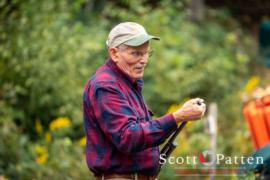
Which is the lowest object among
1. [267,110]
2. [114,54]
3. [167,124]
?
[267,110]

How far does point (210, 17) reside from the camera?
67.4 ft

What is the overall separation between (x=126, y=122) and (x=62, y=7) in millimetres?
5892

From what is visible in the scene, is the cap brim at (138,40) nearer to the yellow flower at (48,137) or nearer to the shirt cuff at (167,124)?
the shirt cuff at (167,124)

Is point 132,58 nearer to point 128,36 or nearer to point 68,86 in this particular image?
point 128,36

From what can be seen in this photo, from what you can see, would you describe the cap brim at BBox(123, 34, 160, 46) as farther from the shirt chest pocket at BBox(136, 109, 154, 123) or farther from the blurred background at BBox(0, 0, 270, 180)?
the blurred background at BBox(0, 0, 270, 180)

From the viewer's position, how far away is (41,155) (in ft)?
32.8

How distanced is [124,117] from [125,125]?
49mm

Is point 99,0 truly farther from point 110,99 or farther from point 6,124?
point 110,99

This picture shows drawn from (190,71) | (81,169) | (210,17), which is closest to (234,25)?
(210,17)

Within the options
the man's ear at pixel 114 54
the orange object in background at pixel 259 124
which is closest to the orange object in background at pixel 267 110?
the orange object in background at pixel 259 124

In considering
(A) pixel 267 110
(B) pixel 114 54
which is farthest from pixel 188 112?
(A) pixel 267 110

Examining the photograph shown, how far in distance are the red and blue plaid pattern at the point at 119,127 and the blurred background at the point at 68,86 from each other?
3.67 metres

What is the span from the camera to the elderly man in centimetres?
497

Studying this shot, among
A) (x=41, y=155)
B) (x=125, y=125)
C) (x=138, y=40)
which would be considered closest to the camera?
(x=125, y=125)
